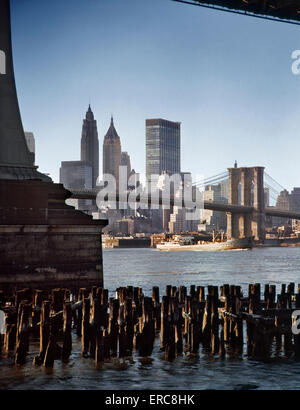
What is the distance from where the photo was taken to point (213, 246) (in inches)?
→ 5305

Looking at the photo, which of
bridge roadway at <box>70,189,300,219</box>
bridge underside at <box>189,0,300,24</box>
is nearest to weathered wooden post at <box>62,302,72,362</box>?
bridge underside at <box>189,0,300,24</box>

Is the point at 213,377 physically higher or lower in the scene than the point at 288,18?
lower

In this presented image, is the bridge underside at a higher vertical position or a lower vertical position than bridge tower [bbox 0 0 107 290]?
higher

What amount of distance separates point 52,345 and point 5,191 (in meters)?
11.2

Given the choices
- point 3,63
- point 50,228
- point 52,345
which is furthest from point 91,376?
point 3,63

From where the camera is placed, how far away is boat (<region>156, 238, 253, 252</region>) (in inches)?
5034

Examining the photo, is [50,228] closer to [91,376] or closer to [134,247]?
[91,376]

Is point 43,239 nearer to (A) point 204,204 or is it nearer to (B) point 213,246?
(A) point 204,204

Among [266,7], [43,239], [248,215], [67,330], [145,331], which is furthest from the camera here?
[248,215]

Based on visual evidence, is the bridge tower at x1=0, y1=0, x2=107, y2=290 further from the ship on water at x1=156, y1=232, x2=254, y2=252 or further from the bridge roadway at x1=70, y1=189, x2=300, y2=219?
the ship on water at x1=156, y1=232, x2=254, y2=252

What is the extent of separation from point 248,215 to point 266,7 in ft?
314

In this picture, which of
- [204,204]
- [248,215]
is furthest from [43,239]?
[248,215]

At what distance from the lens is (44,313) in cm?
1537

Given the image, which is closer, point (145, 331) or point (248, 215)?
point (145, 331)
